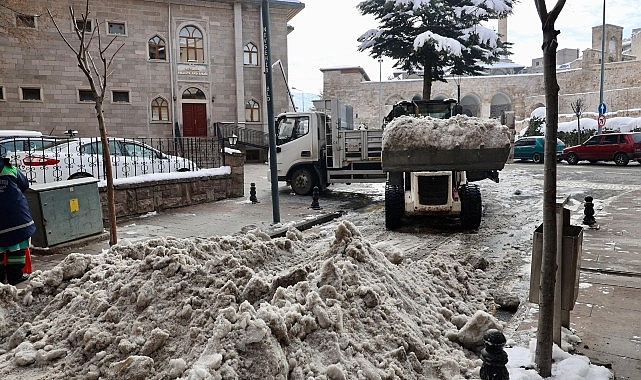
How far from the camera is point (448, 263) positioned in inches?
237

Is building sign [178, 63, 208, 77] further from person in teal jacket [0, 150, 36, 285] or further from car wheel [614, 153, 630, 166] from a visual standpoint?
person in teal jacket [0, 150, 36, 285]

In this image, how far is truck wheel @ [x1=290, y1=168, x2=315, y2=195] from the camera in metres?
15.0

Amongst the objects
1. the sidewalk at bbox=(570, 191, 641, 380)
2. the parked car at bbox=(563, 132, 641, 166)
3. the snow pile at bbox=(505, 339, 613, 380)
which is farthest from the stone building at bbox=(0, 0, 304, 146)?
the snow pile at bbox=(505, 339, 613, 380)

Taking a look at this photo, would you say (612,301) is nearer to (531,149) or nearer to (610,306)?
(610,306)

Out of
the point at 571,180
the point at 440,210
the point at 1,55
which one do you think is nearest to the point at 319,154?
the point at 440,210

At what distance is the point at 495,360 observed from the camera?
9.80 feet

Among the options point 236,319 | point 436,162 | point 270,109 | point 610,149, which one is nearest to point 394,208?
point 436,162

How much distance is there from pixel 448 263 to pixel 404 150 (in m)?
3.40

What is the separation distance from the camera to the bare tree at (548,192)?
3127 mm

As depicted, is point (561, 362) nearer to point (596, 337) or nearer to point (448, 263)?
point (596, 337)

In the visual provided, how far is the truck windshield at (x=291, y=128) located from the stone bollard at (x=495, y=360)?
1215cm

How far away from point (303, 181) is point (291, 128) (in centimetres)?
170

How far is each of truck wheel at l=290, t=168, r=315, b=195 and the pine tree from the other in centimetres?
1053

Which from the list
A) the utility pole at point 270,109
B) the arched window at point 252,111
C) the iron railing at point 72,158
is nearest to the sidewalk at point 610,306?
the utility pole at point 270,109
